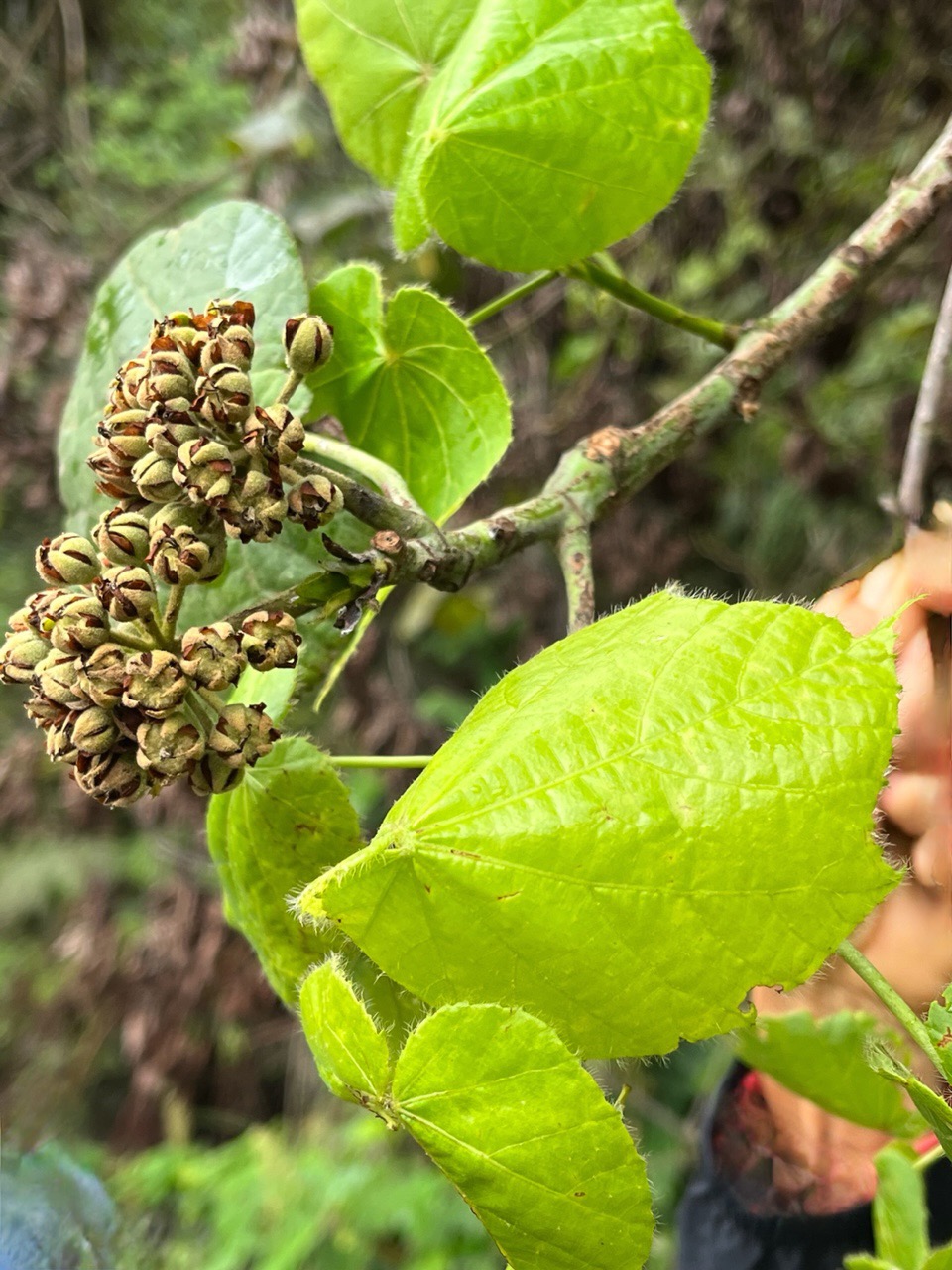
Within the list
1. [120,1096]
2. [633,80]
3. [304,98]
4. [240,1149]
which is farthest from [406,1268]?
[304,98]

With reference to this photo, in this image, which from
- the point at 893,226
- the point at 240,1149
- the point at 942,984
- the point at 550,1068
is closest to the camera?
the point at 550,1068

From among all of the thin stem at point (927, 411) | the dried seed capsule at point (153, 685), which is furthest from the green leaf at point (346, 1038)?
the thin stem at point (927, 411)

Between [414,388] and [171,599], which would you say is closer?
[171,599]

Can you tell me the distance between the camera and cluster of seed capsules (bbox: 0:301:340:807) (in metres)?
0.45

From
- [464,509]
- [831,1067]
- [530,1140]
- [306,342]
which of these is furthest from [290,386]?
[464,509]

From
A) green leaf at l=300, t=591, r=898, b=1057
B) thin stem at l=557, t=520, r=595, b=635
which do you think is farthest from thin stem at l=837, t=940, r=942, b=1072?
thin stem at l=557, t=520, r=595, b=635

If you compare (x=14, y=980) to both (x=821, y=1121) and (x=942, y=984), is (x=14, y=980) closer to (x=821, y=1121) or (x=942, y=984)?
(x=821, y=1121)

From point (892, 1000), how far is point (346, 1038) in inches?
9.7

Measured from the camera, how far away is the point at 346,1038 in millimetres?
447

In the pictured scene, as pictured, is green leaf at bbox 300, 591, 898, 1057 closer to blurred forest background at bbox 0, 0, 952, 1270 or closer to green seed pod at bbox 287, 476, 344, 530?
green seed pod at bbox 287, 476, 344, 530

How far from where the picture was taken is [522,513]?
0.59m

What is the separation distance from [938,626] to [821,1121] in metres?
0.78

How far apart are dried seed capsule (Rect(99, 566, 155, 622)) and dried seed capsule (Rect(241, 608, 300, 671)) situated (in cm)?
5

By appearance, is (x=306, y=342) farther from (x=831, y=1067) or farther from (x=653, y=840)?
(x=831, y=1067)
